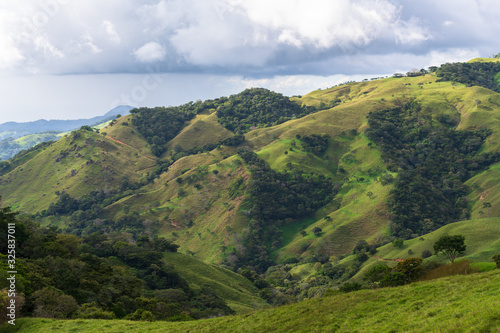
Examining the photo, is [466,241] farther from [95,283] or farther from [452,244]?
[95,283]

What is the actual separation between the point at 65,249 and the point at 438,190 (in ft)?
513

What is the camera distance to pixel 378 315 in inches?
1086

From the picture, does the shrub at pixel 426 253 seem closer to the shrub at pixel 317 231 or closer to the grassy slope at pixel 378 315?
the shrub at pixel 317 231

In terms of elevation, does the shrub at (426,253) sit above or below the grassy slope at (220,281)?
above

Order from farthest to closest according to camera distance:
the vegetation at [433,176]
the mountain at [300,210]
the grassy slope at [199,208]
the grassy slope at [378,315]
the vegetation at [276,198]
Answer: the vegetation at [276,198] → the grassy slope at [199,208] → the vegetation at [433,176] → the mountain at [300,210] → the grassy slope at [378,315]

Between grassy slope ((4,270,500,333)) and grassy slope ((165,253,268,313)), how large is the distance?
1891 inches

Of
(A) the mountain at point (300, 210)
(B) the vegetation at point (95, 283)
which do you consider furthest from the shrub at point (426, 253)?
(B) the vegetation at point (95, 283)

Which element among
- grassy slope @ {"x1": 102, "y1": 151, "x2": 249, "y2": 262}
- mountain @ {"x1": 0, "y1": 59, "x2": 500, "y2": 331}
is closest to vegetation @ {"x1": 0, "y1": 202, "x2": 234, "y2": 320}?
mountain @ {"x1": 0, "y1": 59, "x2": 500, "y2": 331}

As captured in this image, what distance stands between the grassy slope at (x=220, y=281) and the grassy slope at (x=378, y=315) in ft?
158

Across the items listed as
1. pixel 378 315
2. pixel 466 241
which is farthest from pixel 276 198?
pixel 378 315

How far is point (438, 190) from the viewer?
16438cm

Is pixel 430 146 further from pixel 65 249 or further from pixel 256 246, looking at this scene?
pixel 65 249

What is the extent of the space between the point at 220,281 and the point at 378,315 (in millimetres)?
76760

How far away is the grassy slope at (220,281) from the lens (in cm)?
8938
